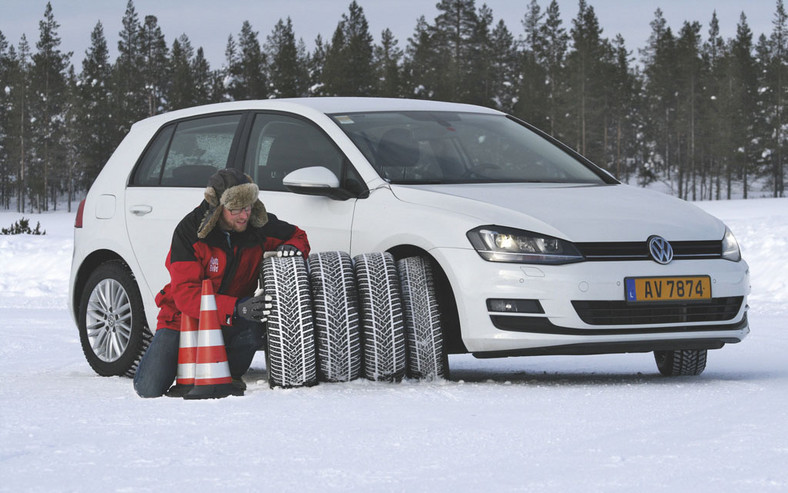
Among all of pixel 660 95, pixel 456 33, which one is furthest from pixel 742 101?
pixel 456 33

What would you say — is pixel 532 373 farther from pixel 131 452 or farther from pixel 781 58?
pixel 781 58

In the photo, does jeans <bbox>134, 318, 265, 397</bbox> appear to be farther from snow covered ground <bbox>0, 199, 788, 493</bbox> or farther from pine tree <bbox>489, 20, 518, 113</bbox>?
pine tree <bbox>489, 20, 518, 113</bbox>

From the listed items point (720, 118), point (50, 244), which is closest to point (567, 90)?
point (720, 118)

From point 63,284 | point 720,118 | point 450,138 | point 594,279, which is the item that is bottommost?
point 63,284

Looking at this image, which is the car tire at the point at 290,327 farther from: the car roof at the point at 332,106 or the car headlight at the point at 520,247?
the car roof at the point at 332,106

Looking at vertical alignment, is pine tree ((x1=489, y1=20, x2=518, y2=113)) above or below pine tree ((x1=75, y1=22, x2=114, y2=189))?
above

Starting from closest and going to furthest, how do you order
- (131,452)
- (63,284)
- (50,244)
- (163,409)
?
(131,452) < (163,409) < (63,284) < (50,244)

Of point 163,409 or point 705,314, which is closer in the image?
point 163,409

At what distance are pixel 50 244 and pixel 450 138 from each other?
1447 centimetres

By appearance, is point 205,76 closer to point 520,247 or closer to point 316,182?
point 316,182

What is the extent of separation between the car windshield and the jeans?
119 cm

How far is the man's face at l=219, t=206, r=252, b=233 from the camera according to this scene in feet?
20.1

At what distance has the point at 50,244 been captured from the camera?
20.0m

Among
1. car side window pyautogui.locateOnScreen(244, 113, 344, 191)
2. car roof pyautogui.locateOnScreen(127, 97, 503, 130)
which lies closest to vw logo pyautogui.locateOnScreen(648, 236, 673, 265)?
Answer: car side window pyautogui.locateOnScreen(244, 113, 344, 191)
